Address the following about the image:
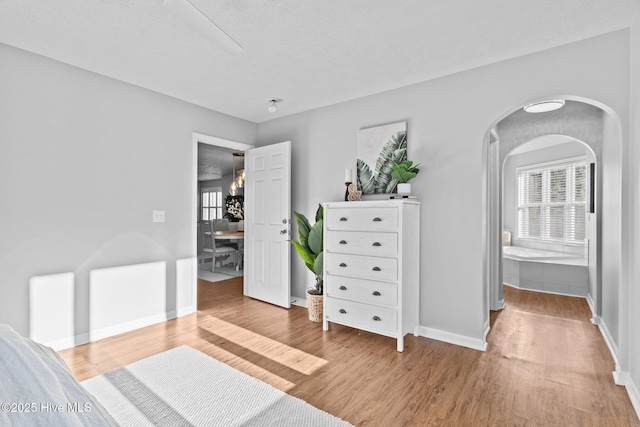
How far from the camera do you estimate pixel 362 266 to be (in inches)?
116

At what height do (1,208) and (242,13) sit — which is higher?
(242,13)

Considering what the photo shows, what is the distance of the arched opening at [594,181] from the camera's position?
284 cm

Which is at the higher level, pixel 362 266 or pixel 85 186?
pixel 85 186

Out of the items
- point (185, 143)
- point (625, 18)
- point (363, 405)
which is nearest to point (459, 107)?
point (625, 18)

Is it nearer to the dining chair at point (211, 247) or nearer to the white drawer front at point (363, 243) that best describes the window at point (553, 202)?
the white drawer front at point (363, 243)

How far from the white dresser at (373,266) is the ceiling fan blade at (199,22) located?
5.33 feet

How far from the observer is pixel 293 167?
4164 mm

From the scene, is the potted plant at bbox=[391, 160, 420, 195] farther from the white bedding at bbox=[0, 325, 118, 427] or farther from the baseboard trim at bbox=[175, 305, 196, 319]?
the baseboard trim at bbox=[175, 305, 196, 319]

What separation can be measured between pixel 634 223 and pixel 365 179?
2.12 m

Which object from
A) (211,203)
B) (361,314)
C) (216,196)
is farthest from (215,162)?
(361,314)

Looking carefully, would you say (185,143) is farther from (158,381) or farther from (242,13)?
(158,381)

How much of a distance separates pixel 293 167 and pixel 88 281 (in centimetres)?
248

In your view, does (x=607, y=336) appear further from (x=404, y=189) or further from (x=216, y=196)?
(x=216, y=196)

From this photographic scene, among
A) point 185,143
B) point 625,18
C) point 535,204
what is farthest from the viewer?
point 535,204
